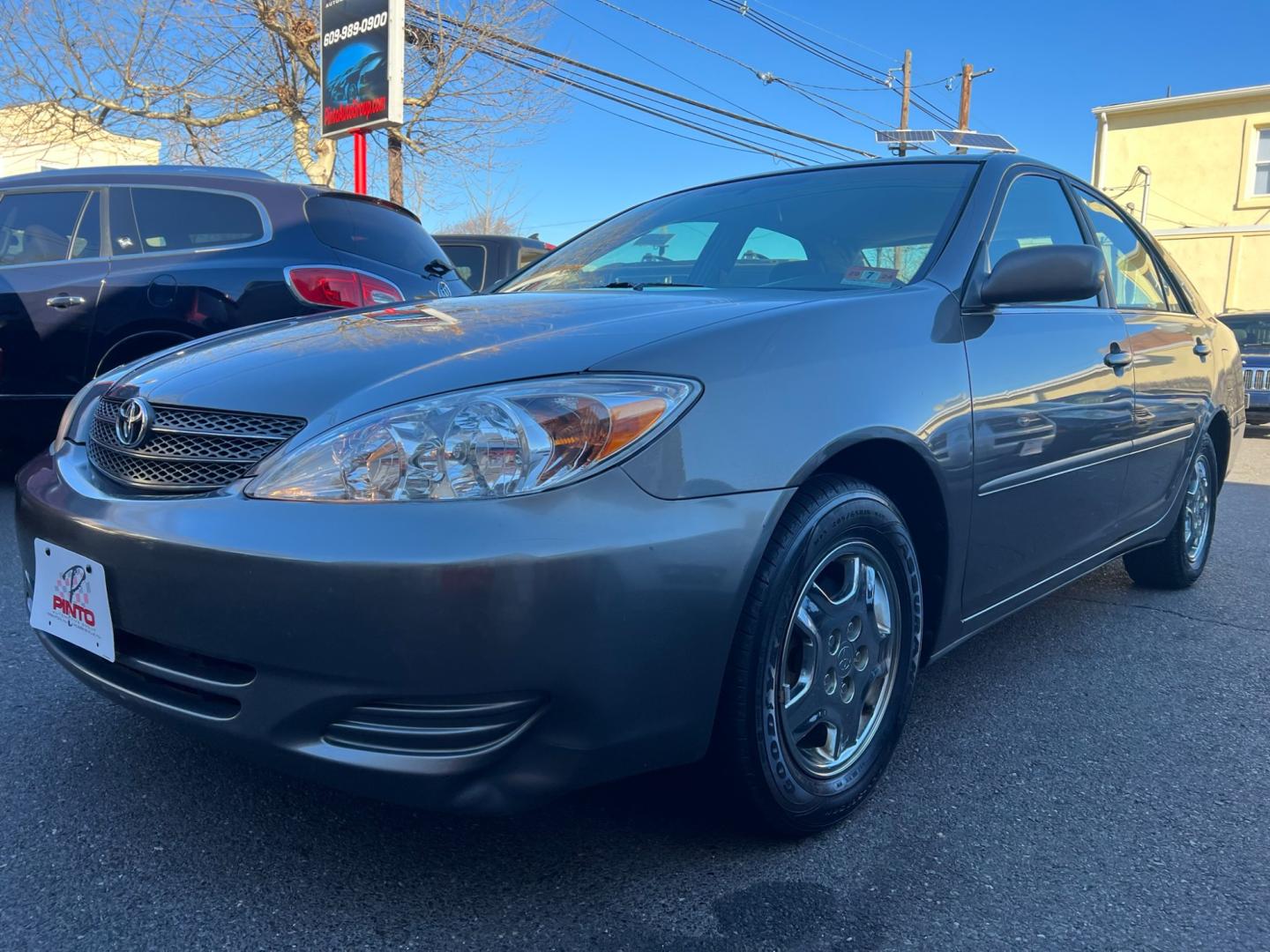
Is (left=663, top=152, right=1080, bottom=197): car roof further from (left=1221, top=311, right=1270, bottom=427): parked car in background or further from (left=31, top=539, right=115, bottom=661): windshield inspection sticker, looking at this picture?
(left=1221, top=311, right=1270, bottom=427): parked car in background


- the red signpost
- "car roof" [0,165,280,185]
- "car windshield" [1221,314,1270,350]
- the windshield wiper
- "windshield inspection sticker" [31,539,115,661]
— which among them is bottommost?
"windshield inspection sticker" [31,539,115,661]

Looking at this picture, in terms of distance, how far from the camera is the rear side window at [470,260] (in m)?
8.37

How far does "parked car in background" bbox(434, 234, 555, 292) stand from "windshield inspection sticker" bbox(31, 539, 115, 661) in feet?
21.4

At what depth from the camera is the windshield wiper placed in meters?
2.53

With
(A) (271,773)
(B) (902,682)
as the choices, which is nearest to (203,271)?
(A) (271,773)

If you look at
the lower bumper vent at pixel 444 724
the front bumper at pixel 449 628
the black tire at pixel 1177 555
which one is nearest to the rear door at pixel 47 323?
the front bumper at pixel 449 628

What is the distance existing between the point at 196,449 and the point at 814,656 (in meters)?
1.22

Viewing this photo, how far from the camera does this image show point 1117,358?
9.68 ft

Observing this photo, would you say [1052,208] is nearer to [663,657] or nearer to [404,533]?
[663,657]

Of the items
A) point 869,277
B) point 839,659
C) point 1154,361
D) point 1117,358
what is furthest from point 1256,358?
point 839,659

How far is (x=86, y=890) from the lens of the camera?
1.70 meters

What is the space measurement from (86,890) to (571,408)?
1.19m

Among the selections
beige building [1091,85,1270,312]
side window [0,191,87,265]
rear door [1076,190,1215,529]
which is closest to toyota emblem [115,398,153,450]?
rear door [1076,190,1215,529]

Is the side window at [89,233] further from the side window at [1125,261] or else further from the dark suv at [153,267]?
the side window at [1125,261]
